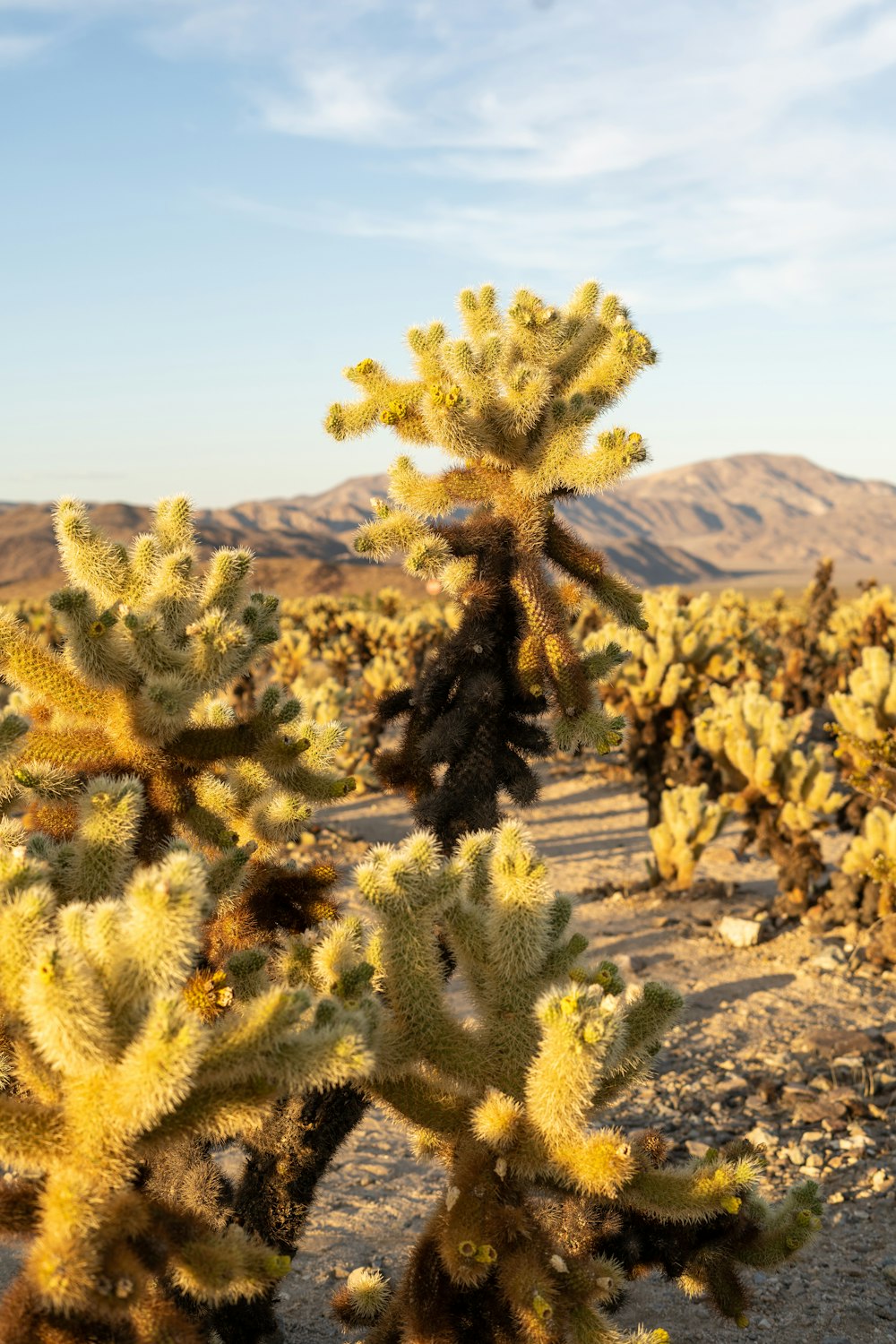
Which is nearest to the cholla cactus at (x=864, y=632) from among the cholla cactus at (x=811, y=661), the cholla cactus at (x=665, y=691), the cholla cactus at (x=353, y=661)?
the cholla cactus at (x=811, y=661)

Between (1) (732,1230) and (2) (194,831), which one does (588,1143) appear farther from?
(2) (194,831)

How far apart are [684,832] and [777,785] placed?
3.55 ft

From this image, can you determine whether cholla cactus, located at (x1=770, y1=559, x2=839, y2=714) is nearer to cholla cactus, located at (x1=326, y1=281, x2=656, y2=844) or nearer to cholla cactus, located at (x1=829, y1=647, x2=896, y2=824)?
cholla cactus, located at (x1=829, y1=647, x2=896, y2=824)

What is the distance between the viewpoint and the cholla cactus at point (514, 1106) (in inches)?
100

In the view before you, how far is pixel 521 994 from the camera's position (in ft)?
9.21

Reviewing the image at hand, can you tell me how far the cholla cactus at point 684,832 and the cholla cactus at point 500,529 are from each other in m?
6.32

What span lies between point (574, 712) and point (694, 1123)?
10.3 ft

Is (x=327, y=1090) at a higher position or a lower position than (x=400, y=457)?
lower

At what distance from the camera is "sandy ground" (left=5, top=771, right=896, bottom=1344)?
423 cm

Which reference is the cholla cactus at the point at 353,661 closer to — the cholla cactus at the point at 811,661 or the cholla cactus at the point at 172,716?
the cholla cactus at the point at 811,661

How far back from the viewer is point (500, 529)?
15.3 ft

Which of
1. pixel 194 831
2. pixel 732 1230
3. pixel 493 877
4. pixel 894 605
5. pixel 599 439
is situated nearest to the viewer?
pixel 493 877

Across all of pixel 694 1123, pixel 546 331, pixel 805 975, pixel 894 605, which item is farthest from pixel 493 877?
pixel 894 605

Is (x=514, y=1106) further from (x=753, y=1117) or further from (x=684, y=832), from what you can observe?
(x=684, y=832)
